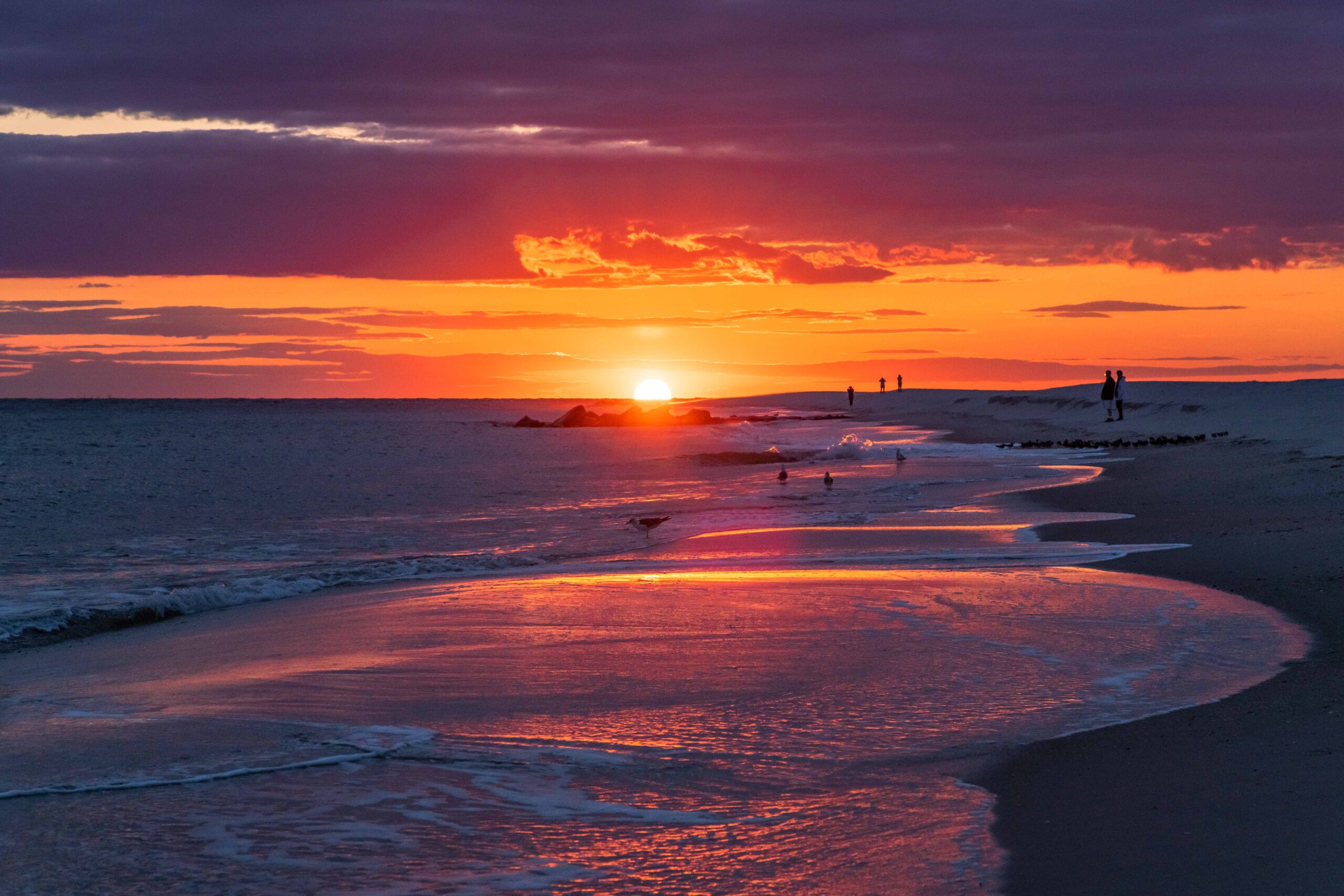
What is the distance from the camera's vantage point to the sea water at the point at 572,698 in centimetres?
559

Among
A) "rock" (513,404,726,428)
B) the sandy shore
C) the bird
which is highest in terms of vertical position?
"rock" (513,404,726,428)

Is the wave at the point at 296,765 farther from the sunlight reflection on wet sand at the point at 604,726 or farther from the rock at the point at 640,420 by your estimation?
the rock at the point at 640,420

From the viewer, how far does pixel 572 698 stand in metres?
8.61

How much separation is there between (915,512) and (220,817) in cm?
1898

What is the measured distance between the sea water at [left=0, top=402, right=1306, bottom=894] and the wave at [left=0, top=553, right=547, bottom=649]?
0.10 meters

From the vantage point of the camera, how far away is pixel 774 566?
16.2 metres


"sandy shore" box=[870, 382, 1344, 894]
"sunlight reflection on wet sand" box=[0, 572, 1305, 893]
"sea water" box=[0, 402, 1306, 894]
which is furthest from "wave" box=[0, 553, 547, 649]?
"sandy shore" box=[870, 382, 1344, 894]

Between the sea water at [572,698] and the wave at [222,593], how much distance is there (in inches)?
4.0

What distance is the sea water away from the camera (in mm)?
5594

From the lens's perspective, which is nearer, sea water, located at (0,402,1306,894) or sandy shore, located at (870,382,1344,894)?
sandy shore, located at (870,382,1344,894)

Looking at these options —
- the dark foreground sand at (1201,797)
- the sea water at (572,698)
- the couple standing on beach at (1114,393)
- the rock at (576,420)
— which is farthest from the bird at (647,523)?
the rock at (576,420)

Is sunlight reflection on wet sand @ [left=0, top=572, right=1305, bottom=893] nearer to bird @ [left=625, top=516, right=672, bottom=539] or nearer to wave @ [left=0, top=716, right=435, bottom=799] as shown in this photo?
wave @ [left=0, top=716, right=435, bottom=799]

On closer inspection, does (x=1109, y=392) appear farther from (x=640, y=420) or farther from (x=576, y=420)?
(x=576, y=420)

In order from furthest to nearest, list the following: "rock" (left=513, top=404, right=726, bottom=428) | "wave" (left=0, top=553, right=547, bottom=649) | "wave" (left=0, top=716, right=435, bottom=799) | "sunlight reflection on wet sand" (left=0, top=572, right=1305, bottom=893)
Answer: "rock" (left=513, top=404, right=726, bottom=428)
"wave" (left=0, top=553, right=547, bottom=649)
"wave" (left=0, top=716, right=435, bottom=799)
"sunlight reflection on wet sand" (left=0, top=572, right=1305, bottom=893)
